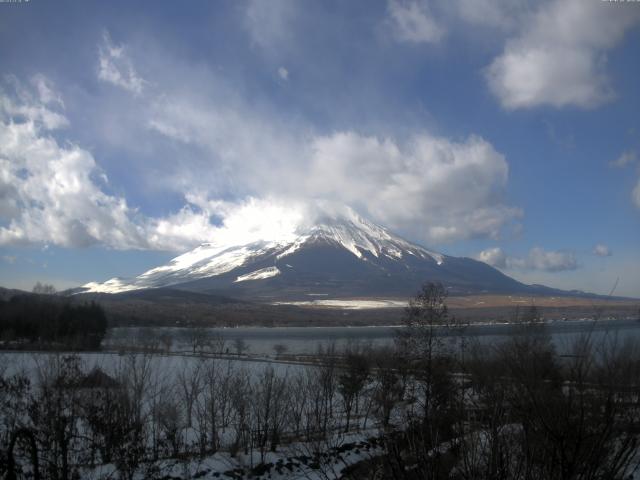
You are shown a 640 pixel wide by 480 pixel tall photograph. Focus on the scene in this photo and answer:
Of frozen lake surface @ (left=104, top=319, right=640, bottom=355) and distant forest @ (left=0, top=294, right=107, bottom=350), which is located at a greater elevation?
distant forest @ (left=0, top=294, right=107, bottom=350)

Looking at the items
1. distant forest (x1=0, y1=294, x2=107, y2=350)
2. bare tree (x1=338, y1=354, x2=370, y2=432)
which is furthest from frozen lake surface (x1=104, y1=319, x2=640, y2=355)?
distant forest (x1=0, y1=294, x2=107, y2=350)

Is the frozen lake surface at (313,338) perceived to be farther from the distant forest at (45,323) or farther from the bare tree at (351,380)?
the distant forest at (45,323)

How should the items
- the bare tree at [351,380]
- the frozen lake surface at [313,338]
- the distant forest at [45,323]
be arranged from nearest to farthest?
the bare tree at [351,380] → the frozen lake surface at [313,338] → the distant forest at [45,323]

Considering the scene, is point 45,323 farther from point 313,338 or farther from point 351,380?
point 313,338

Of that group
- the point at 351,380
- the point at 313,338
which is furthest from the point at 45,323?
the point at 313,338

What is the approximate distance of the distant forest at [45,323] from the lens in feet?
155

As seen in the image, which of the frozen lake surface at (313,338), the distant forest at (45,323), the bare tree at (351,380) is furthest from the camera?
the distant forest at (45,323)

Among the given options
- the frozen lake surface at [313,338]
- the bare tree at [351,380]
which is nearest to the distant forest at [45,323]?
the frozen lake surface at [313,338]

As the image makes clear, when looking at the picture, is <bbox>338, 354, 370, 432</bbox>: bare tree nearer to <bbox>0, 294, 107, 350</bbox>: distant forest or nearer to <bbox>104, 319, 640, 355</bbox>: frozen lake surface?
<bbox>104, 319, 640, 355</bbox>: frozen lake surface

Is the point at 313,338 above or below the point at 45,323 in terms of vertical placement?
below

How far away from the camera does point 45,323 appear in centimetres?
4834

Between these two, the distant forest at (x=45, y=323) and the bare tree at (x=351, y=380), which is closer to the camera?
the bare tree at (x=351, y=380)

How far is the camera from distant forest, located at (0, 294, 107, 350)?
4719cm

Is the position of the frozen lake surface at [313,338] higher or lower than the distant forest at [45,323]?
lower
